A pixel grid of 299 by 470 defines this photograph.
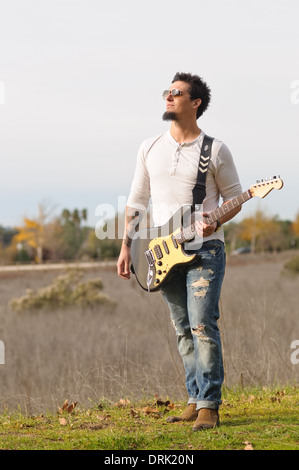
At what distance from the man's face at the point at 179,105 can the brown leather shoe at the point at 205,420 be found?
6.88 feet

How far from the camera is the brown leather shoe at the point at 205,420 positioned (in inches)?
179

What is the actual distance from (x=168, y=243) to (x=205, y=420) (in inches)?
50.2

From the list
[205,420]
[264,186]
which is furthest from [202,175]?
[205,420]

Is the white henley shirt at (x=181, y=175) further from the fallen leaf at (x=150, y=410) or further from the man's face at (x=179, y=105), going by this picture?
the fallen leaf at (x=150, y=410)

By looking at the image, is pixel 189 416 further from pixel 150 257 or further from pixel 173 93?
pixel 173 93

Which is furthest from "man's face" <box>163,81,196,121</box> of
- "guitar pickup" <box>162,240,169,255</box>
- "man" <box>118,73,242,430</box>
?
"guitar pickup" <box>162,240,169,255</box>

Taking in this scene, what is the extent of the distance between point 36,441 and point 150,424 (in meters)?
0.87

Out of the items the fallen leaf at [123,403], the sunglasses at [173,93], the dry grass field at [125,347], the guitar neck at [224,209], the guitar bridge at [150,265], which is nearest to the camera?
the guitar neck at [224,209]

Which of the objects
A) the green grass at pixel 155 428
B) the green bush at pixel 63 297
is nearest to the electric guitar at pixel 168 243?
the green grass at pixel 155 428

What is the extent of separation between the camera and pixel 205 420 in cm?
456

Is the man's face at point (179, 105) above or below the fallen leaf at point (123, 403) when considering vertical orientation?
above

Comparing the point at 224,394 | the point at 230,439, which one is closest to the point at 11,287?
the point at 224,394
